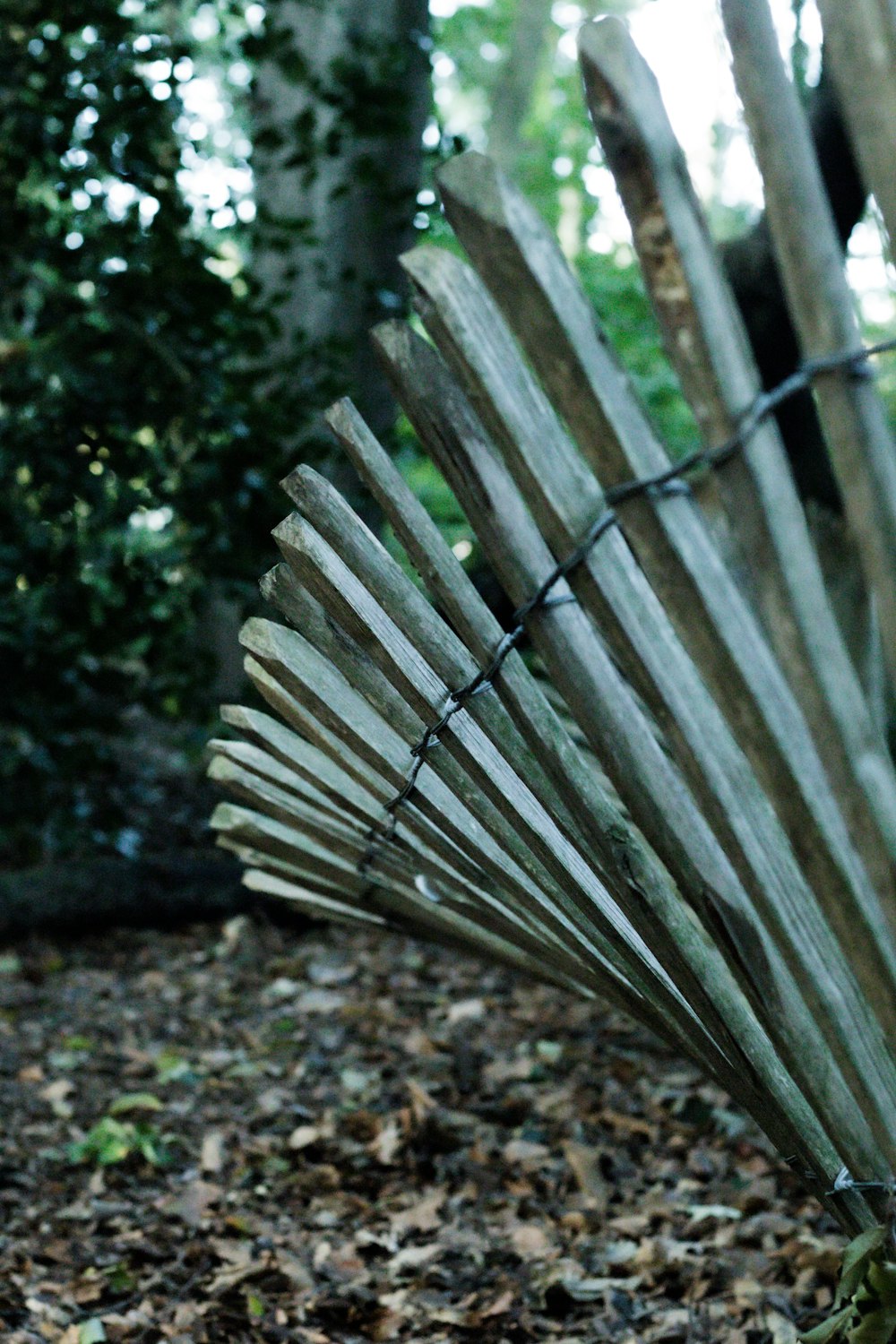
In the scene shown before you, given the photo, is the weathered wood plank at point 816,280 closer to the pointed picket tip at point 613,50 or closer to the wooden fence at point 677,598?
the wooden fence at point 677,598

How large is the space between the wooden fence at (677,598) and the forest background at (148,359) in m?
3.33

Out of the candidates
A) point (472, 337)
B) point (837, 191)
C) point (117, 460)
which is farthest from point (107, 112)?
point (472, 337)

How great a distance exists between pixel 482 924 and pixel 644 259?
4.95 feet

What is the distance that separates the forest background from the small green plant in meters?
2.00

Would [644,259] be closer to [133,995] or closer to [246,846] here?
[246,846]

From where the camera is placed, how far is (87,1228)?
122 inches

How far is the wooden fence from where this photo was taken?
1.07 m

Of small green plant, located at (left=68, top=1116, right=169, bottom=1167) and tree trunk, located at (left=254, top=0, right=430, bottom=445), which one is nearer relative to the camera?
small green plant, located at (left=68, top=1116, right=169, bottom=1167)

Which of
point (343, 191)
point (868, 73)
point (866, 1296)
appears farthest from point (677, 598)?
point (343, 191)

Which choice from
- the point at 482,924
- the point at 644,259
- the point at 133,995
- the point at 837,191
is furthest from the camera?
the point at 837,191

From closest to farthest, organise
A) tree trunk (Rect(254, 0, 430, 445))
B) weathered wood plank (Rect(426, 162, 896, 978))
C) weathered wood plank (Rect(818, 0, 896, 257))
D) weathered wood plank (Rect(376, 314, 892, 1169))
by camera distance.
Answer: weathered wood plank (Rect(818, 0, 896, 257)) → weathered wood plank (Rect(426, 162, 896, 978)) → weathered wood plank (Rect(376, 314, 892, 1169)) → tree trunk (Rect(254, 0, 430, 445))

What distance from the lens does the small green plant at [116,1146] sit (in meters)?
3.46

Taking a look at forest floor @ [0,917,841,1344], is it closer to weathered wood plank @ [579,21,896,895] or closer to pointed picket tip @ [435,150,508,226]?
weathered wood plank @ [579,21,896,895]

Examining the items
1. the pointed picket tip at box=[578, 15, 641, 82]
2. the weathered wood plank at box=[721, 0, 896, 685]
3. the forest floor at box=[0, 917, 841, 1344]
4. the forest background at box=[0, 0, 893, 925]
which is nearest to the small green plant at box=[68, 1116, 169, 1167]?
the forest floor at box=[0, 917, 841, 1344]
